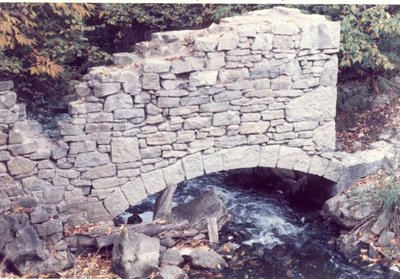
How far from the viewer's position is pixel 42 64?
29.2ft

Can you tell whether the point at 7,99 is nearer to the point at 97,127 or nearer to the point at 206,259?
the point at 97,127

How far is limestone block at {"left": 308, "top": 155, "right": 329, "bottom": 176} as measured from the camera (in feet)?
25.8

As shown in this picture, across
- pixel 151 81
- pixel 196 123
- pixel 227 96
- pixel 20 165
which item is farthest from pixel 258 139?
pixel 20 165

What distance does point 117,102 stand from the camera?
6660mm

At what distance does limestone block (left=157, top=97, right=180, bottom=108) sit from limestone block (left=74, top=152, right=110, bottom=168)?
3.07 feet

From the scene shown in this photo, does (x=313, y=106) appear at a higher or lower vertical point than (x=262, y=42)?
lower

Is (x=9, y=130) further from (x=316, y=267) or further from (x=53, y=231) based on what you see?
(x=316, y=267)

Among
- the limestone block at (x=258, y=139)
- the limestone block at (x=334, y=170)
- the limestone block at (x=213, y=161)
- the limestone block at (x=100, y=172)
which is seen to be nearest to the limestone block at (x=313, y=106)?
the limestone block at (x=258, y=139)

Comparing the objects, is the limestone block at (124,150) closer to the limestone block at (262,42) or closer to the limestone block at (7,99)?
the limestone block at (7,99)

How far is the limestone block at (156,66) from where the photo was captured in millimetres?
6637

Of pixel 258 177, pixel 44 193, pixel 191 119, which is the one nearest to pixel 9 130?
pixel 44 193

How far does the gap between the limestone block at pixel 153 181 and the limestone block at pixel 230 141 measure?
84cm

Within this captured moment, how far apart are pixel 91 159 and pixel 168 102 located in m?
1.18

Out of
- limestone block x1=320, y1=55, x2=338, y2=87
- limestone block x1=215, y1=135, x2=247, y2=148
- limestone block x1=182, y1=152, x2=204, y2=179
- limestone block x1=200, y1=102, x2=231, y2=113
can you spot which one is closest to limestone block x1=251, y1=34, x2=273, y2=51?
limestone block x1=200, y1=102, x2=231, y2=113
